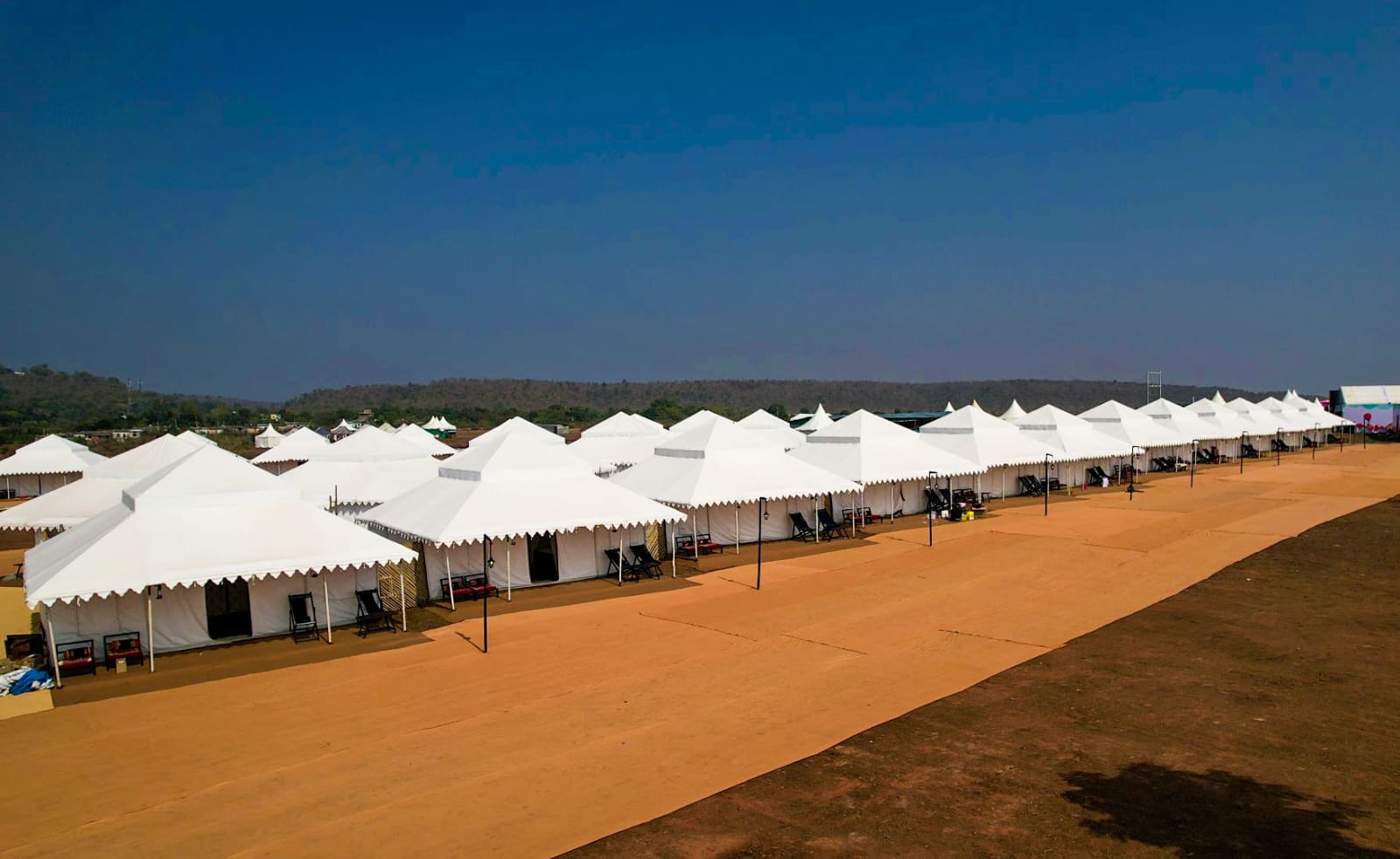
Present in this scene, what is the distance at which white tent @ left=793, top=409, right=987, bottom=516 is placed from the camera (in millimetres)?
27062

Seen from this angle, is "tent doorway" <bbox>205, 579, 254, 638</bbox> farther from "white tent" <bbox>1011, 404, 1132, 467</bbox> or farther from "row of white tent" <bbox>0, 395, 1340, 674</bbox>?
"white tent" <bbox>1011, 404, 1132, 467</bbox>

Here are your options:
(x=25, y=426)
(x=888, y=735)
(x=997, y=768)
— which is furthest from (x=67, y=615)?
(x=25, y=426)

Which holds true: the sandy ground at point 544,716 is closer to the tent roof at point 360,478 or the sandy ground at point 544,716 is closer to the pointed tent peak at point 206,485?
the pointed tent peak at point 206,485

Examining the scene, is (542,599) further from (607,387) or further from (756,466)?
(607,387)

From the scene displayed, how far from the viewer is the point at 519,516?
17281mm

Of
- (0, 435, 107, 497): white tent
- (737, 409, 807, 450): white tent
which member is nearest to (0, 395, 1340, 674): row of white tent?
(737, 409, 807, 450): white tent

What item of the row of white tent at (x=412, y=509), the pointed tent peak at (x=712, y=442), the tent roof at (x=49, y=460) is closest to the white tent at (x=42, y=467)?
the tent roof at (x=49, y=460)

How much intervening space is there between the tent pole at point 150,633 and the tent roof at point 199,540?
14.2 inches

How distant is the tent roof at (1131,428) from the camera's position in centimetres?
4228

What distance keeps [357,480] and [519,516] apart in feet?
34.1

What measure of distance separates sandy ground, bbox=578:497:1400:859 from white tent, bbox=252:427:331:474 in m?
33.2

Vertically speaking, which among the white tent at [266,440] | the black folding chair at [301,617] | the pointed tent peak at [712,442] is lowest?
the black folding chair at [301,617]

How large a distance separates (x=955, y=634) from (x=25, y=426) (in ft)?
320

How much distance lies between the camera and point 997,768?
8445 mm
